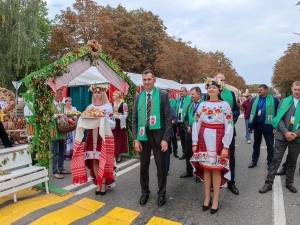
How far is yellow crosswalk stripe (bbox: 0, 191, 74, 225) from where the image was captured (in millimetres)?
3412

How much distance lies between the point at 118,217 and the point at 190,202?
4.01 feet

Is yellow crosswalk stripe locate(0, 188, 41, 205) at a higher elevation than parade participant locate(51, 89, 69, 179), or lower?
lower

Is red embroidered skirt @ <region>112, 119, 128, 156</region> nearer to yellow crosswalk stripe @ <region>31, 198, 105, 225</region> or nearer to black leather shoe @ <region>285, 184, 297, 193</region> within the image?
yellow crosswalk stripe @ <region>31, 198, 105, 225</region>

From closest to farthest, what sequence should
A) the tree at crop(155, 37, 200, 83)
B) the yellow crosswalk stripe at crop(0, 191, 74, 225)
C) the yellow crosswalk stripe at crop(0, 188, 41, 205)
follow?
1. the yellow crosswalk stripe at crop(0, 191, 74, 225)
2. the yellow crosswalk stripe at crop(0, 188, 41, 205)
3. the tree at crop(155, 37, 200, 83)

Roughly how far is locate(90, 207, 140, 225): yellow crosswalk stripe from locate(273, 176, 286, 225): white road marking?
198 cm

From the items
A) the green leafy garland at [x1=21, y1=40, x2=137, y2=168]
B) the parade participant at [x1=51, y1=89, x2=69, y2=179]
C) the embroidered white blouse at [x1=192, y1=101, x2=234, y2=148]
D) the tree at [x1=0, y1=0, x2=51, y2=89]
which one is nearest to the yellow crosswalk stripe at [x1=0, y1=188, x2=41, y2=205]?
the green leafy garland at [x1=21, y1=40, x2=137, y2=168]

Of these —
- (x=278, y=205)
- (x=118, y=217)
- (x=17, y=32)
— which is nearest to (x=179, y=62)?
(x=17, y=32)

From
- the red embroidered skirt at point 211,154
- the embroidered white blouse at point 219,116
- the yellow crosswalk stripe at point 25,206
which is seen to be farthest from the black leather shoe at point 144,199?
the embroidered white blouse at point 219,116

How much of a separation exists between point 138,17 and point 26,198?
30.0 m

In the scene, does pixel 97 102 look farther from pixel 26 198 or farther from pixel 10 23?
pixel 10 23

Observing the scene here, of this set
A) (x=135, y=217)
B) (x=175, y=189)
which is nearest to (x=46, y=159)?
(x=135, y=217)

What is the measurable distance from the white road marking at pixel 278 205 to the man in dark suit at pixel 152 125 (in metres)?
1.64

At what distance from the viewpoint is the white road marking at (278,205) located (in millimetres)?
3342

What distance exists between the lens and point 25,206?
12.2 ft
